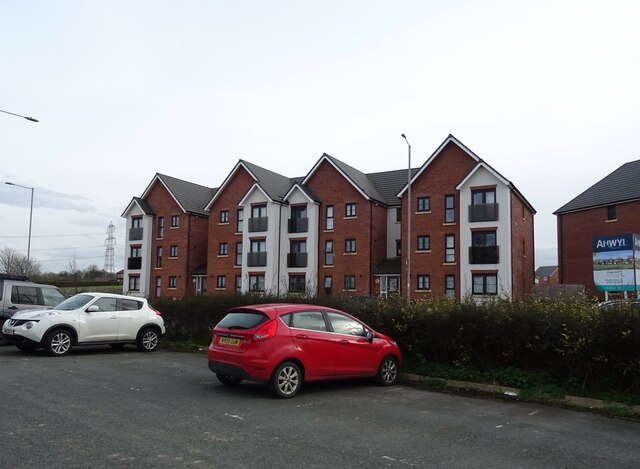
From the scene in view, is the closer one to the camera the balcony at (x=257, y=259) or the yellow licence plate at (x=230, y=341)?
the yellow licence plate at (x=230, y=341)

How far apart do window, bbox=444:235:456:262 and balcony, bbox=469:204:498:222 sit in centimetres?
184

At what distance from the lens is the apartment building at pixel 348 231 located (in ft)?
109

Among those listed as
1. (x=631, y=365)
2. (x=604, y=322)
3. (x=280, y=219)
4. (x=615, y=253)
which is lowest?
(x=631, y=365)

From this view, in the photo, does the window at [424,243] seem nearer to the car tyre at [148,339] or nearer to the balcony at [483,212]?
the balcony at [483,212]

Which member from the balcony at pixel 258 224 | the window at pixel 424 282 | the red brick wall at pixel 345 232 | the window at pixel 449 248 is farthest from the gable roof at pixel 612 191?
the balcony at pixel 258 224

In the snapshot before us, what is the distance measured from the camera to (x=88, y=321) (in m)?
13.5

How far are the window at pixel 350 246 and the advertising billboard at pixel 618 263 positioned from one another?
54.9 feet

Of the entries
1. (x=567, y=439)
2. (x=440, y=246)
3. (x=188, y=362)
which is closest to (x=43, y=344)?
(x=188, y=362)

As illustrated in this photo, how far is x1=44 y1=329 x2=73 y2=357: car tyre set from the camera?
1287 cm

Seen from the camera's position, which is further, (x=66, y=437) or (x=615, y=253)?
(x=615, y=253)

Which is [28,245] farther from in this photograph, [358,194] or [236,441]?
[236,441]

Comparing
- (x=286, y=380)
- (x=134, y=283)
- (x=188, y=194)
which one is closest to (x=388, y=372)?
(x=286, y=380)

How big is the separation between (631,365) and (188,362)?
9333 millimetres

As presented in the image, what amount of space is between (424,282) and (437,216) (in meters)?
4.45
